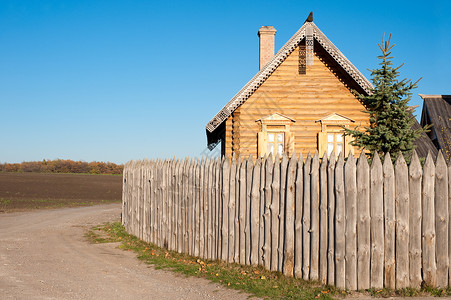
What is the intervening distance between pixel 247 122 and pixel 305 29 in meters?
4.42

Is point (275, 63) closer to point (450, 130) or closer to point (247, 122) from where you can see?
point (247, 122)

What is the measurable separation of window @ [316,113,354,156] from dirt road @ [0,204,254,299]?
9881 millimetres

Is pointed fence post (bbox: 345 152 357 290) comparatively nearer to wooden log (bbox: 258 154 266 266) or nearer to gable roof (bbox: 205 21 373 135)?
wooden log (bbox: 258 154 266 266)

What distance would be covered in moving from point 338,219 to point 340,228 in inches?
5.8

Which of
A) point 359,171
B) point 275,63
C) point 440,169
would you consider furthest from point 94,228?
point 440,169

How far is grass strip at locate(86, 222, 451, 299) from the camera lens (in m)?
6.38

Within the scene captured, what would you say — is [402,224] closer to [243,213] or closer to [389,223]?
[389,223]

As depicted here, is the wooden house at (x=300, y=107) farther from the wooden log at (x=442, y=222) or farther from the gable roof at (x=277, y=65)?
the wooden log at (x=442, y=222)

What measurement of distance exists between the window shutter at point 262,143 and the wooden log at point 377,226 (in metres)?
10.8

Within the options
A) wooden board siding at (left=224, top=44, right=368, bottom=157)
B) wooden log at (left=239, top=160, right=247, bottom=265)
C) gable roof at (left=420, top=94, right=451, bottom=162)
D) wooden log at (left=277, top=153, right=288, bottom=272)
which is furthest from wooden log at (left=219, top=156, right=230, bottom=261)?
gable roof at (left=420, top=94, right=451, bottom=162)

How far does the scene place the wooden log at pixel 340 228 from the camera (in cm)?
667

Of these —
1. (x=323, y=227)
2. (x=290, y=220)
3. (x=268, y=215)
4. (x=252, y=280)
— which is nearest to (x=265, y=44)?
(x=268, y=215)

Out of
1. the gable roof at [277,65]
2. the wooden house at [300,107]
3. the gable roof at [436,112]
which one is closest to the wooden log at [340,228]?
the gable roof at [277,65]

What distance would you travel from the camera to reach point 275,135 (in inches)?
696
